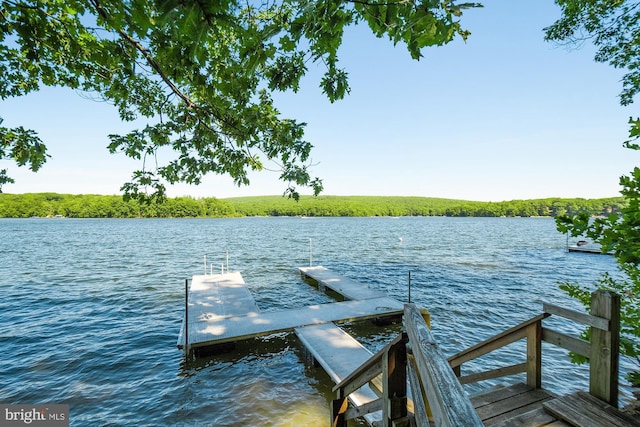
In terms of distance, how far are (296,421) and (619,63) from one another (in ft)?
36.4

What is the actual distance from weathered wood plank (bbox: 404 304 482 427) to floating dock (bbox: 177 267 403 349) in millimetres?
9046

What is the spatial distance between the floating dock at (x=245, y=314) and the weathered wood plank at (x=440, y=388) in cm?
905

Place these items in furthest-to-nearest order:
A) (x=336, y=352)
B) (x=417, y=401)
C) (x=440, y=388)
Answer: (x=336, y=352), (x=417, y=401), (x=440, y=388)

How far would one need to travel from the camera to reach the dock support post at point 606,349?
2.68m

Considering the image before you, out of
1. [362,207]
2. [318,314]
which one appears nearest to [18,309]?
[318,314]

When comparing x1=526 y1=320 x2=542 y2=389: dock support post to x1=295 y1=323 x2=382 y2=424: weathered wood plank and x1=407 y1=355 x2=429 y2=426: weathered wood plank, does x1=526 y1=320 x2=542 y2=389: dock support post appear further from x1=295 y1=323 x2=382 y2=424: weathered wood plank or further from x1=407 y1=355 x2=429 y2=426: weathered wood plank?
x1=295 y1=323 x2=382 y2=424: weathered wood plank

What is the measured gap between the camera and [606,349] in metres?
2.73

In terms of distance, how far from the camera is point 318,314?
11703 mm

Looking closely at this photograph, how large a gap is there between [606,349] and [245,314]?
1089cm

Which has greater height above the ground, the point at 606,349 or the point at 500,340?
the point at 606,349

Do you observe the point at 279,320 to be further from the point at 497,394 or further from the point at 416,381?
the point at 416,381

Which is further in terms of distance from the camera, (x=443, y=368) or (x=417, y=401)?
(x=417, y=401)

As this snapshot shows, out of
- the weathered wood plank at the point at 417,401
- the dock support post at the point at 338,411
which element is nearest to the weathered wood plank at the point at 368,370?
the weathered wood plank at the point at 417,401

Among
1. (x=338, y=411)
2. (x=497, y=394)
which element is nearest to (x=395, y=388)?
(x=497, y=394)
